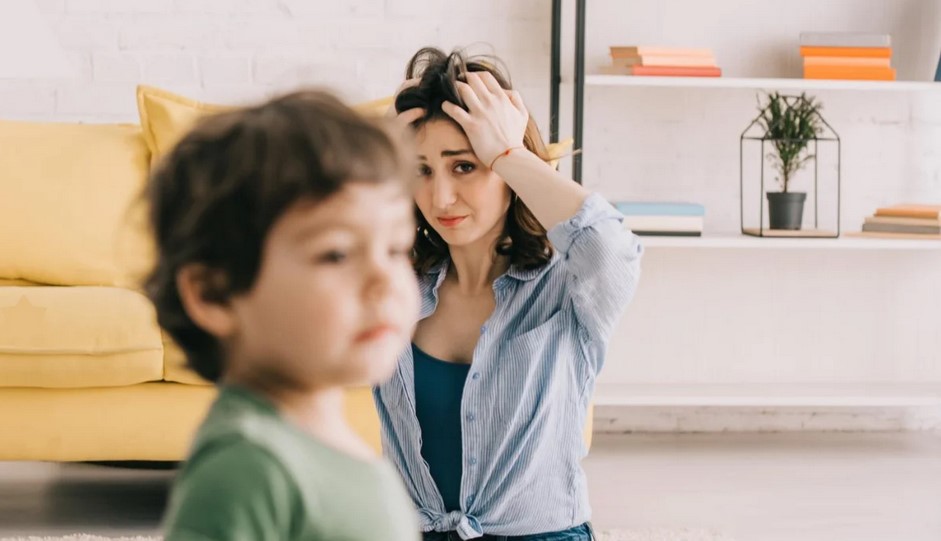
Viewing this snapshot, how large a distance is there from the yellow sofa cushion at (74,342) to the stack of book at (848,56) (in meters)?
1.96

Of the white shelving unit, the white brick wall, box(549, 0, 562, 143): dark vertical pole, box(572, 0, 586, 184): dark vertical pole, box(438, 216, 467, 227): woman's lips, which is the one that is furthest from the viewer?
the white shelving unit

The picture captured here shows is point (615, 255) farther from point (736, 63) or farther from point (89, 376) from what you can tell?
point (736, 63)

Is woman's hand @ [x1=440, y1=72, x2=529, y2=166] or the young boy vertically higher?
woman's hand @ [x1=440, y1=72, x2=529, y2=166]

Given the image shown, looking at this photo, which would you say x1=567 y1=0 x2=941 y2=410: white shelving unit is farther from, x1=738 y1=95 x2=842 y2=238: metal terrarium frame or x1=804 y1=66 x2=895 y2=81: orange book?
x1=804 y1=66 x2=895 y2=81: orange book

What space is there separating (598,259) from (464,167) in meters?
0.18

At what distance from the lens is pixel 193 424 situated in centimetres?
248

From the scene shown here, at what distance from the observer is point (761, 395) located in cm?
332

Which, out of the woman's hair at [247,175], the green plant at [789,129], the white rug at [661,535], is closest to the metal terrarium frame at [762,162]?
the green plant at [789,129]

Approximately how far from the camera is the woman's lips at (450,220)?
1.34 m

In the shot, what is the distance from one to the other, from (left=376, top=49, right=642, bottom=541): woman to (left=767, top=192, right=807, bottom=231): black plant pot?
2.09 m

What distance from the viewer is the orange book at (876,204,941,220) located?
3.36m

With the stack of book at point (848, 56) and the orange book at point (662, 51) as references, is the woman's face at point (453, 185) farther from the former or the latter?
the stack of book at point (848, 56)

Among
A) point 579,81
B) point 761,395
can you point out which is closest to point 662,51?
point 579,81

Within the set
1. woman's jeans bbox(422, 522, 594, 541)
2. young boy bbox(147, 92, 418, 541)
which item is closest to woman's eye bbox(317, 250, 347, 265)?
young boy bbox(147, 92, 418, 541)
